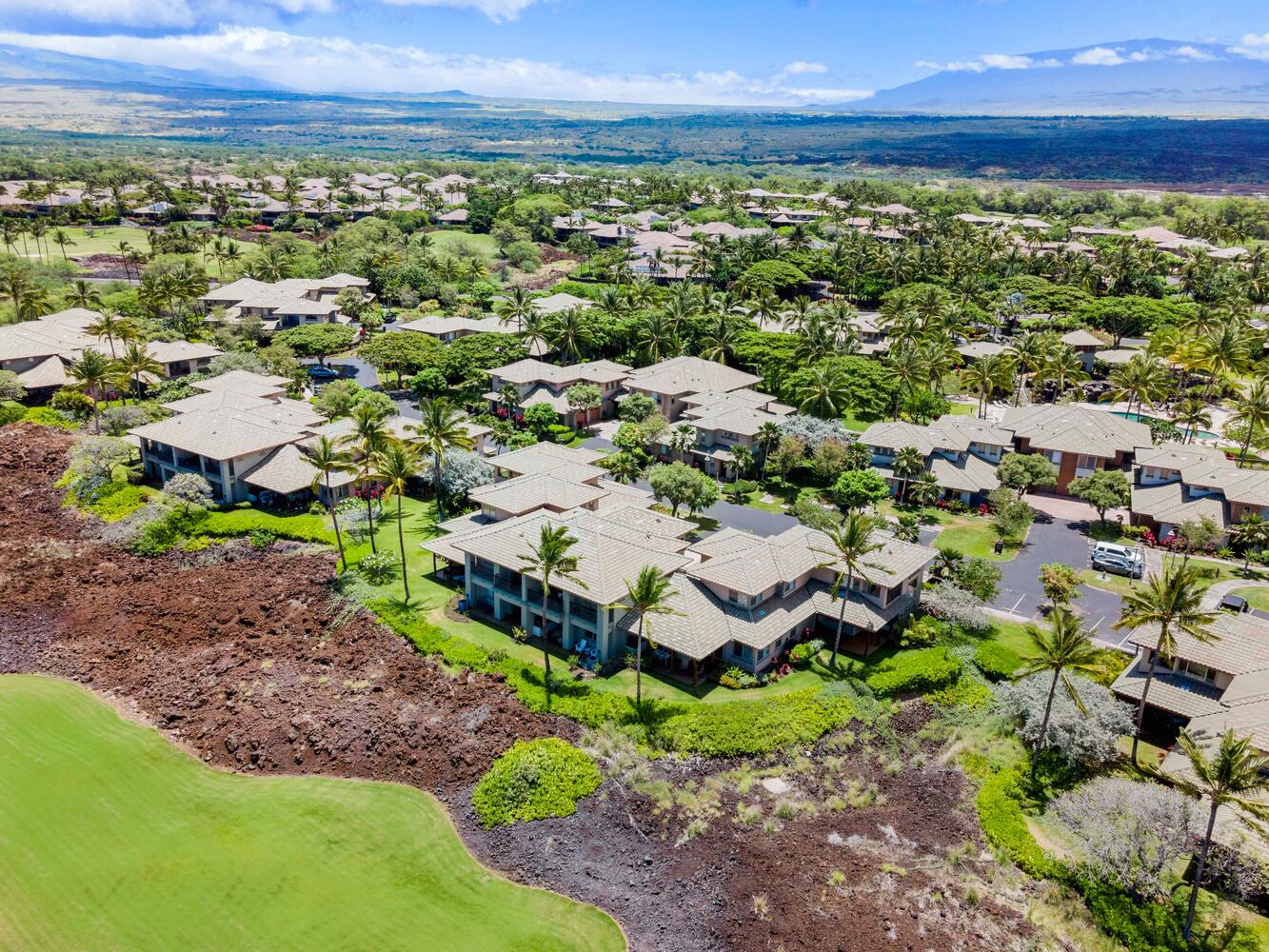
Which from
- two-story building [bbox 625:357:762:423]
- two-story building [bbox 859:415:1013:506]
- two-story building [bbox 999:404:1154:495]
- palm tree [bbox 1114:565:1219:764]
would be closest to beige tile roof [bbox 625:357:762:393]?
two-story building [bbox 625:357:762:423]

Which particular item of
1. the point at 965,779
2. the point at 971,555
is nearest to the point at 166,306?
the point at 971,555

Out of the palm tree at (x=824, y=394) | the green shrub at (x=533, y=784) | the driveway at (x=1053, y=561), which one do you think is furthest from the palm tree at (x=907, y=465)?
the green shrub at (x=533, y=784)

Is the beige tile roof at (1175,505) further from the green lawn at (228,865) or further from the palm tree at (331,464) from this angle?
the palm tree at (331,464)

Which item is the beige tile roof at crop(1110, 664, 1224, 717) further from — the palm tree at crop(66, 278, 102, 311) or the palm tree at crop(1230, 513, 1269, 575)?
the palm tree at crop(66, 278, 102, 311)

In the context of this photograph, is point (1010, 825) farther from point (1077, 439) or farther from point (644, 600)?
point (1077, 439)

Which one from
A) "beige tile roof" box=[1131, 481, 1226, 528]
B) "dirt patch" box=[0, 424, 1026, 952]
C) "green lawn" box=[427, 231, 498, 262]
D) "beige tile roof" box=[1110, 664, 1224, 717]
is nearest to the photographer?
"dirt patch" box=[0, 424, 1026, 952]

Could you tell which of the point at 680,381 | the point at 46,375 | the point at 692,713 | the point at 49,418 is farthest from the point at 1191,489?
the point at 46,375
